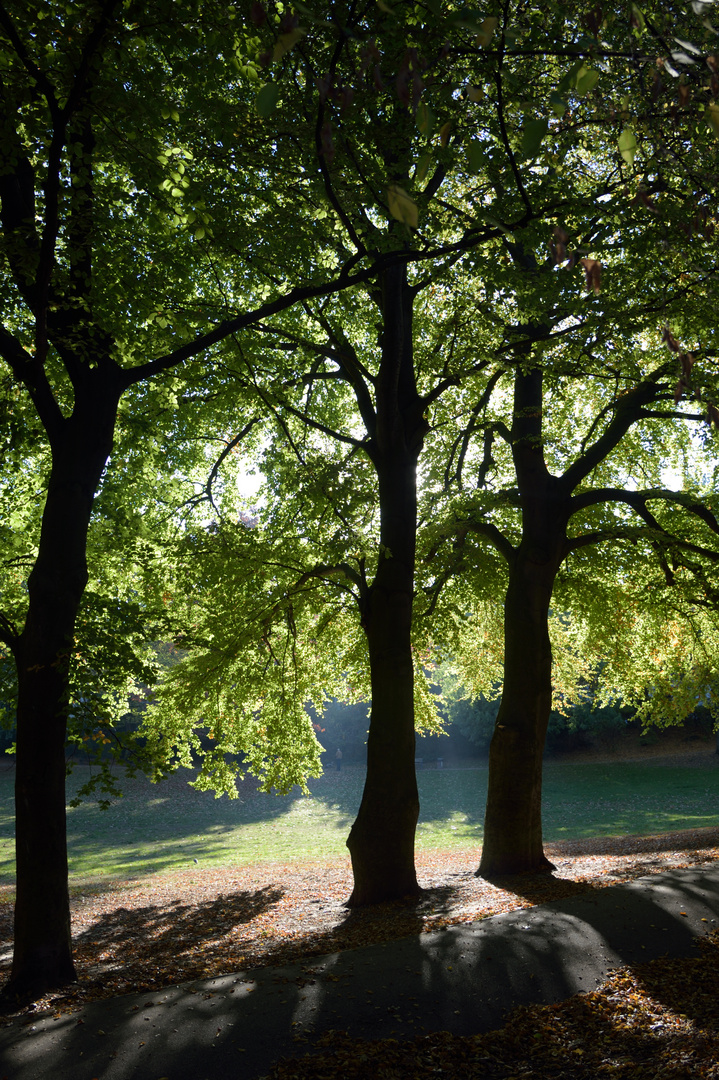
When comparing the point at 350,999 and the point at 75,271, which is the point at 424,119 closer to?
the point at 350,999

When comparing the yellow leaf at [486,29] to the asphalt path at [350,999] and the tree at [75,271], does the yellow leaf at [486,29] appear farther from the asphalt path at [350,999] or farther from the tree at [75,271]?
the asphalt path at [350,999]

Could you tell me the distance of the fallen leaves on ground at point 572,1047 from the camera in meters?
4.08

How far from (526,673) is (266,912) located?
211 inches

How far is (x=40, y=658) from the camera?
6.71 meters

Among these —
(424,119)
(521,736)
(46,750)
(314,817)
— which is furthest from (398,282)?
(314,817)

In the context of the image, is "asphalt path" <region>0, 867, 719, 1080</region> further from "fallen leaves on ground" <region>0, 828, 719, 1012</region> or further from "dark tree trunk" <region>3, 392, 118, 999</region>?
"fallen leaves on ground" <region>0, 828, 719, 1012</region>

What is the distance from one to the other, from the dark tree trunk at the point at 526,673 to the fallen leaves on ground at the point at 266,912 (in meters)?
0.62

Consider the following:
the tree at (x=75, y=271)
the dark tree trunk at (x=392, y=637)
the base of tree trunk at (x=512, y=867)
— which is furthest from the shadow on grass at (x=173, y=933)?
the base of tree trunk at (x=512, y=867)

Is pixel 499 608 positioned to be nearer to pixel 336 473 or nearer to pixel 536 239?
pixel 336 473

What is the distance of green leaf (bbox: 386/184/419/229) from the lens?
185 centimetres

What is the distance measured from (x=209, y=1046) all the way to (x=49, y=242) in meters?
5.80

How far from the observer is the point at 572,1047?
172 inches

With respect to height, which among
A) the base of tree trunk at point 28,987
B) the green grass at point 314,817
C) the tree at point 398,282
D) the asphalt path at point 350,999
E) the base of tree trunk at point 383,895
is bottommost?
the green grass at point 314,817

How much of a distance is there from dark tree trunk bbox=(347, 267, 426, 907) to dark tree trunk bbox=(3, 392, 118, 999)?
393 cm
